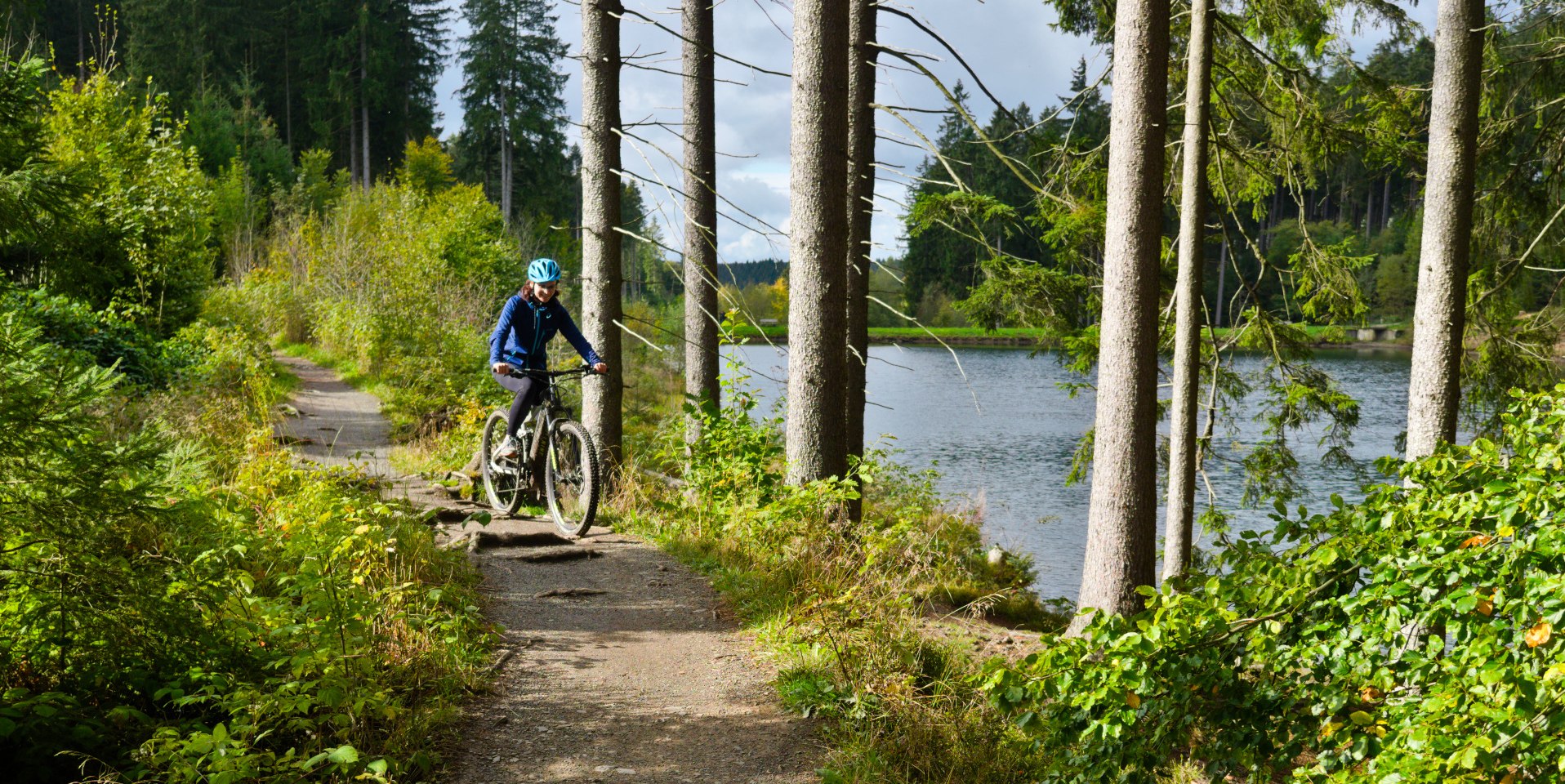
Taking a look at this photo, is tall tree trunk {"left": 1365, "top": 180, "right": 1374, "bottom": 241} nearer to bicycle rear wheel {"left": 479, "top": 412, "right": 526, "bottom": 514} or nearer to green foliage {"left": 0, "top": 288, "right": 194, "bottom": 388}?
bicycle rear wheel {"left": 479, "top": 412, "right": 526, "bottom": 514}

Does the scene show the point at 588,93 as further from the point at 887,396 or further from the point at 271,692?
the point at 887,396

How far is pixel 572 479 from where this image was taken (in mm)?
7996

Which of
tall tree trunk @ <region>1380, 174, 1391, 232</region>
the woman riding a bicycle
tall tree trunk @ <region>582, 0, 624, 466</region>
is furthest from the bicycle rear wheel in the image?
tall tree trunk @ <region>1380, 174, 1391, 232</region>

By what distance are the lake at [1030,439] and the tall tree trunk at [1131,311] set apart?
1012 millimetres

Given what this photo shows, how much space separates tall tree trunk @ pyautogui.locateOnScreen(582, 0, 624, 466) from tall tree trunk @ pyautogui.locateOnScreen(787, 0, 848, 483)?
2.26 metres

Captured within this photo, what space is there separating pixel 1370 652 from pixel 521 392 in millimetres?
6123

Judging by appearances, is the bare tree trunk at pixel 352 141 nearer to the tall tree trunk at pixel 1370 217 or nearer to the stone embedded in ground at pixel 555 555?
the stone embedded in ground at pixel 555 555

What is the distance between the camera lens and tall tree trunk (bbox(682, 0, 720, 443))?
10.8 m

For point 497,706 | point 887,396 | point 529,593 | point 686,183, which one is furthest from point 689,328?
point 887,396

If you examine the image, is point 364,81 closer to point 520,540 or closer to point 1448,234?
point 520,540

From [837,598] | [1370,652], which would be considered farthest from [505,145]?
[1370,652]

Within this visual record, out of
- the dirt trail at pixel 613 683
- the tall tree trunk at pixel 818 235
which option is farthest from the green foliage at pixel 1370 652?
the tall tree trunk at pixel 818 235

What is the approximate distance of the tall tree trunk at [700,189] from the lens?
10781 mm

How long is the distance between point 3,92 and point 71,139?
398 inches
